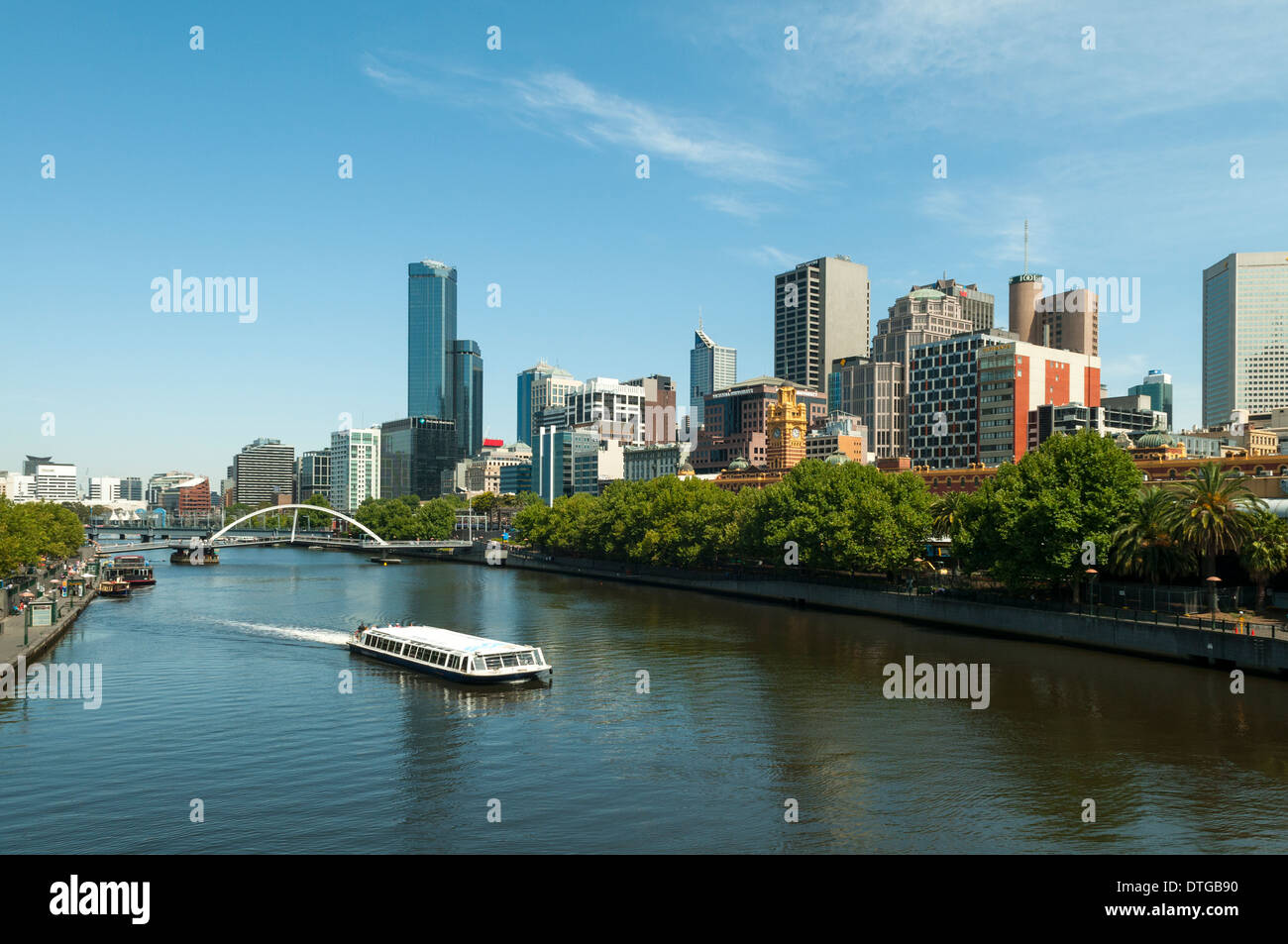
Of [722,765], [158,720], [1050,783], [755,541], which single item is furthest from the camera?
[755,541]

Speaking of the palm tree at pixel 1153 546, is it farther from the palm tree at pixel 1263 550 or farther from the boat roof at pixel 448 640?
the boat roof at pixel 448 640

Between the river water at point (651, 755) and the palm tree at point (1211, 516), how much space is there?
9757 mm

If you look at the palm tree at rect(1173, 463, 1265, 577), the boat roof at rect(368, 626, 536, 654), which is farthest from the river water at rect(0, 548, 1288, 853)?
the palm tree at rect(1173, 463, 1265, 577)

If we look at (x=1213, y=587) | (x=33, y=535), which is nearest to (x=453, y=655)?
(x=1213, y=587)

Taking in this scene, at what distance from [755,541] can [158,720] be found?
71646mm

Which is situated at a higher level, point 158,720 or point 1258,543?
point 1258,543

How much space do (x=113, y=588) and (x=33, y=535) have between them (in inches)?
410

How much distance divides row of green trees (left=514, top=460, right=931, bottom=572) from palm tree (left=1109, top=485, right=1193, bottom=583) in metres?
25.0

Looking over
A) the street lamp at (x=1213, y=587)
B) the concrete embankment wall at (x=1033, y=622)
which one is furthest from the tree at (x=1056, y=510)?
the street lamp at (x=1213, y=587)

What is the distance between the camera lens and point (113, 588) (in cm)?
11069
